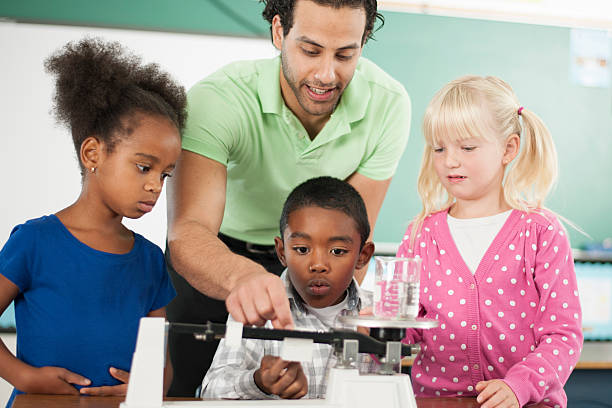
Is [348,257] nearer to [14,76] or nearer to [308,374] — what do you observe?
[308,374]

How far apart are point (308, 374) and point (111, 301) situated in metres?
0.45

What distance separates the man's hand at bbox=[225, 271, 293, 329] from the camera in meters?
1.04

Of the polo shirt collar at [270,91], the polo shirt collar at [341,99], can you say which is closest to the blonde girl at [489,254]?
the polo shirt collar at [341,99]

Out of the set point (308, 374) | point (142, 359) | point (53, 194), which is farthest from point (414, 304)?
point (53, 194)

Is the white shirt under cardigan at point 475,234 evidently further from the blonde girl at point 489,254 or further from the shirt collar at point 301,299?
the shirt collar at point 301,299

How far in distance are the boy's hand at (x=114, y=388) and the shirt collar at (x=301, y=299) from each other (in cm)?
39

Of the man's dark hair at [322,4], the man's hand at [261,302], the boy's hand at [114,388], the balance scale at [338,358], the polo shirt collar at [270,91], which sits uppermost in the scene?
the man's dark hair at [322,4]

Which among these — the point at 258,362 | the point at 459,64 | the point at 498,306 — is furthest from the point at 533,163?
the point at 459,64

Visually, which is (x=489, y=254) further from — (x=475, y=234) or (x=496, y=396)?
(x=496, y=396)

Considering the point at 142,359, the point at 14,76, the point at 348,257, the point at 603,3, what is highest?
the point at 603,3

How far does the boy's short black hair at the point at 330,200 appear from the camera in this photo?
62.2 inches

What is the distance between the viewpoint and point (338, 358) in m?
0.96

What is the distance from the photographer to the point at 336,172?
1938 millimetres

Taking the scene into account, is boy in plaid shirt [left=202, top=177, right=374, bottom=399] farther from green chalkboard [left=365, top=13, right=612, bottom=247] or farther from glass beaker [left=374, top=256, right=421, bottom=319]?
green chalkboard [left=365, top=13, right=612, bottom=247]
